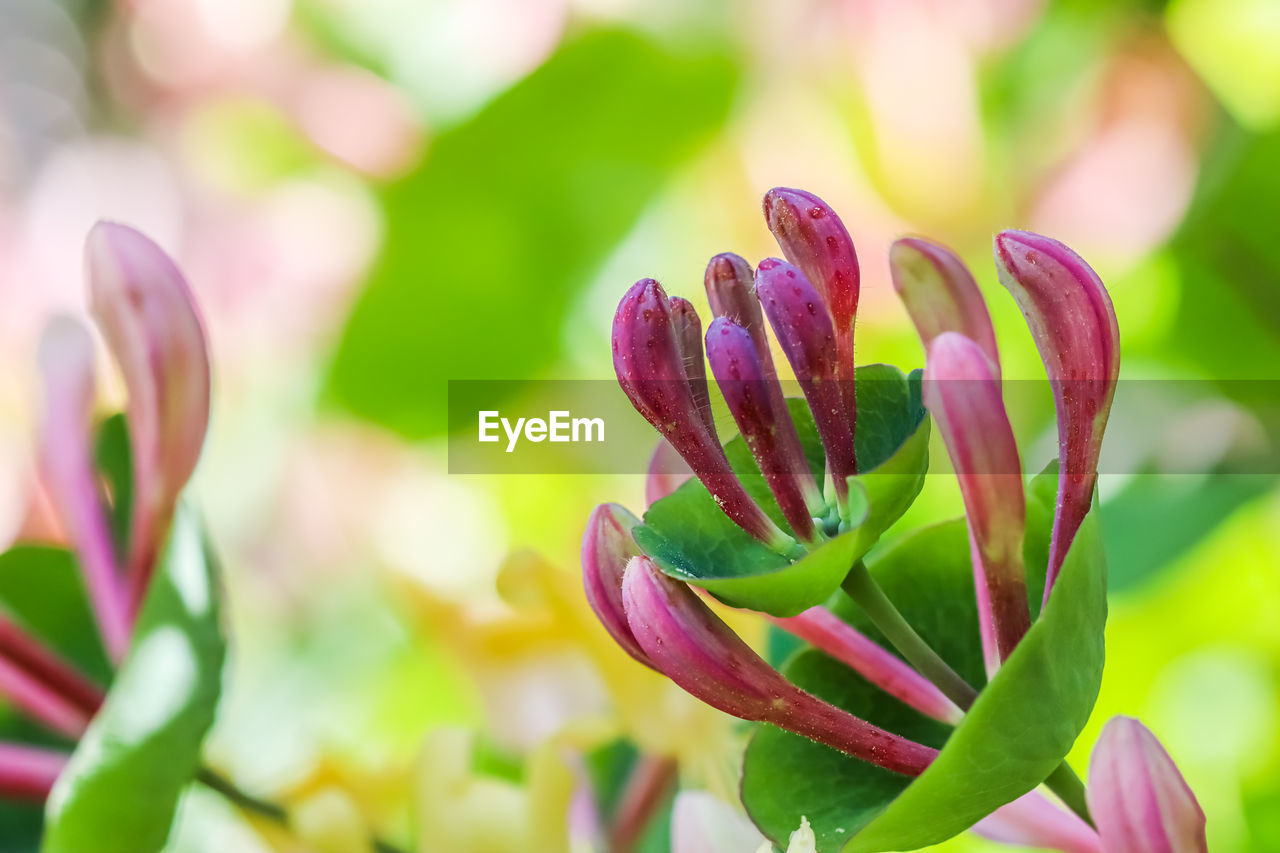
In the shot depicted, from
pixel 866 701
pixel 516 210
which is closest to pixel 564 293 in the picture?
pixel 516 210

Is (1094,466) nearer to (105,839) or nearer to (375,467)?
(105,839)

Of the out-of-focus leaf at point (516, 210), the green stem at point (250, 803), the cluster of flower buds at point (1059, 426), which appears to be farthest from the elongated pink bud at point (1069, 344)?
the out-of-focus leaf at point (516, 210)

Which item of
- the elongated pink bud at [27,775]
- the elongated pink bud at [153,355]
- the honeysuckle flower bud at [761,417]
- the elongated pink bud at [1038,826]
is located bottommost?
the elongated pink bud at [1038,826]

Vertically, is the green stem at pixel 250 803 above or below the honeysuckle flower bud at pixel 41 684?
below

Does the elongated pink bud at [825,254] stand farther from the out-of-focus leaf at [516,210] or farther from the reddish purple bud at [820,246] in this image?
the out-of-focus leaf at [516,210]

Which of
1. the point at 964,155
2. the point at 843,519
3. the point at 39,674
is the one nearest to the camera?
the point at 843,519

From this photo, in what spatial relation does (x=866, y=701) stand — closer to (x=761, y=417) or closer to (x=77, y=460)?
(x=761, y=417)

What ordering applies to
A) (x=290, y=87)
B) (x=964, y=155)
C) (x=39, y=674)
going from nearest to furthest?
(x=39, y=674), (x=964, y=155), (x=290, y=87)

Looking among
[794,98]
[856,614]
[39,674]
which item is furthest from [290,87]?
[856,614]
